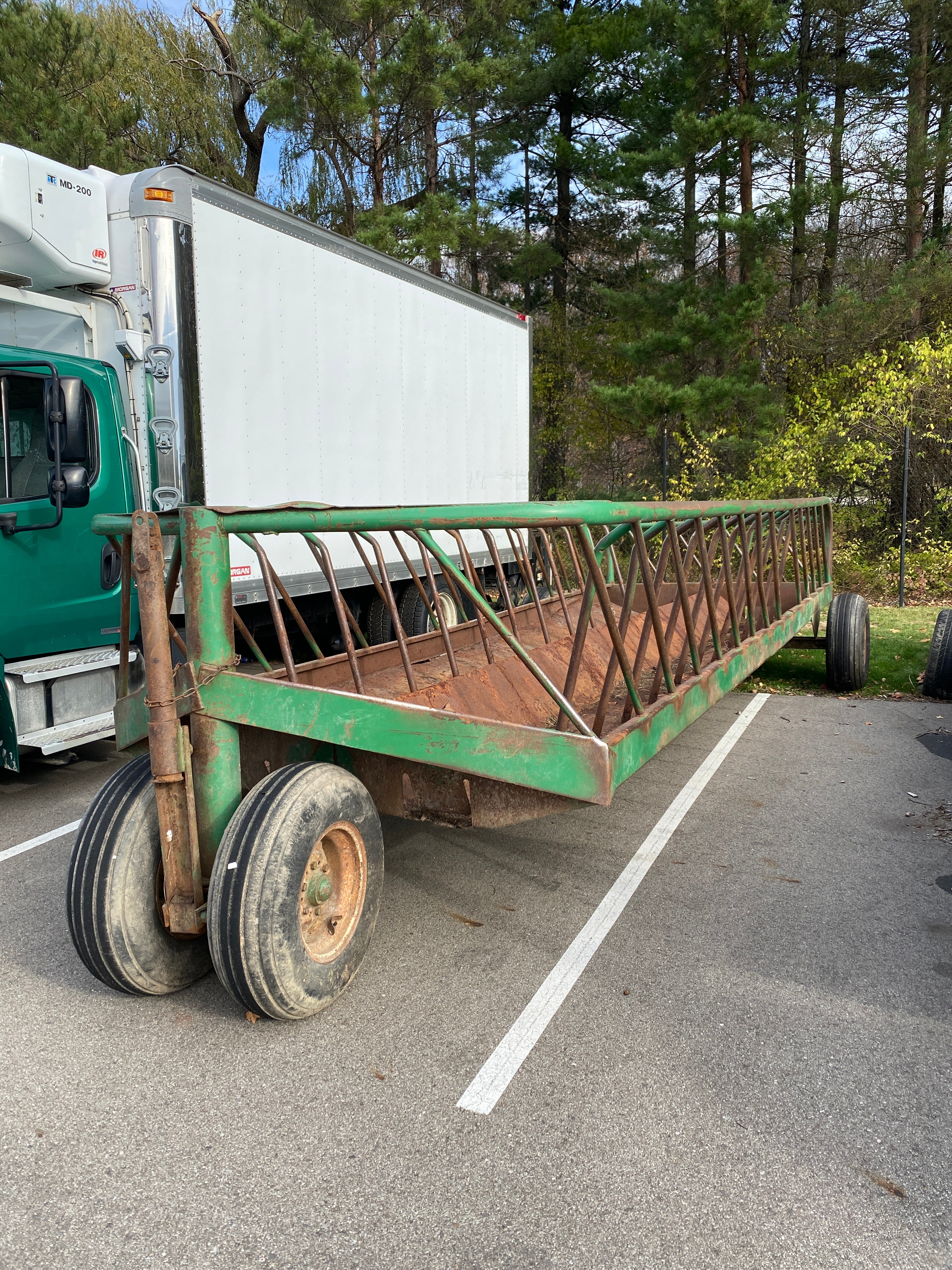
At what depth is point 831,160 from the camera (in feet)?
51.0

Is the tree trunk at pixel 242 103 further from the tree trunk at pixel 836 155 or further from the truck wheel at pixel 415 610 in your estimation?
the truck wheel at pixel 415 610

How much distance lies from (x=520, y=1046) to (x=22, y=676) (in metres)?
3.43

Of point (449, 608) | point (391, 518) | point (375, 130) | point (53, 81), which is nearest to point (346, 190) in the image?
point (375, 130)

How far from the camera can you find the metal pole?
1175 centimetres

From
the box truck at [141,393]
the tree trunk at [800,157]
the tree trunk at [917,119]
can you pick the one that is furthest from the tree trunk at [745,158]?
the box truck at [141,393]

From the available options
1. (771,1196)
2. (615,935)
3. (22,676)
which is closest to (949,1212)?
(771,1196)

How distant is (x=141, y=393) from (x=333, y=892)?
12.2 feet

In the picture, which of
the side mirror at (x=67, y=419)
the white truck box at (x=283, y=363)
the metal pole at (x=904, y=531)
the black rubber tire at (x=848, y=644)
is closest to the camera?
the side mirror at (x=67, y=419)

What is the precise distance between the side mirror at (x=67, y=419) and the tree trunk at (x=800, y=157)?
42.0 feet

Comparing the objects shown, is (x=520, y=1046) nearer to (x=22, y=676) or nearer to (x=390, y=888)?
(x=390, y=888)

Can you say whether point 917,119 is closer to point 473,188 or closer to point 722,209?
point 722,209

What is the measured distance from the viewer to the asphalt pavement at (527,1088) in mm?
2029

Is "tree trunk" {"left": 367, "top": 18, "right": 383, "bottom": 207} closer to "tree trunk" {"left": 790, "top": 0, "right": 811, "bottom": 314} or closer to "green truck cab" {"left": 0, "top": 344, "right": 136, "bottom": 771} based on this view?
"tree trunk" {"left": 790, "top": 0, "right": 811, "bottom": 314}

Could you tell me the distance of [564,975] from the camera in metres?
3.13
